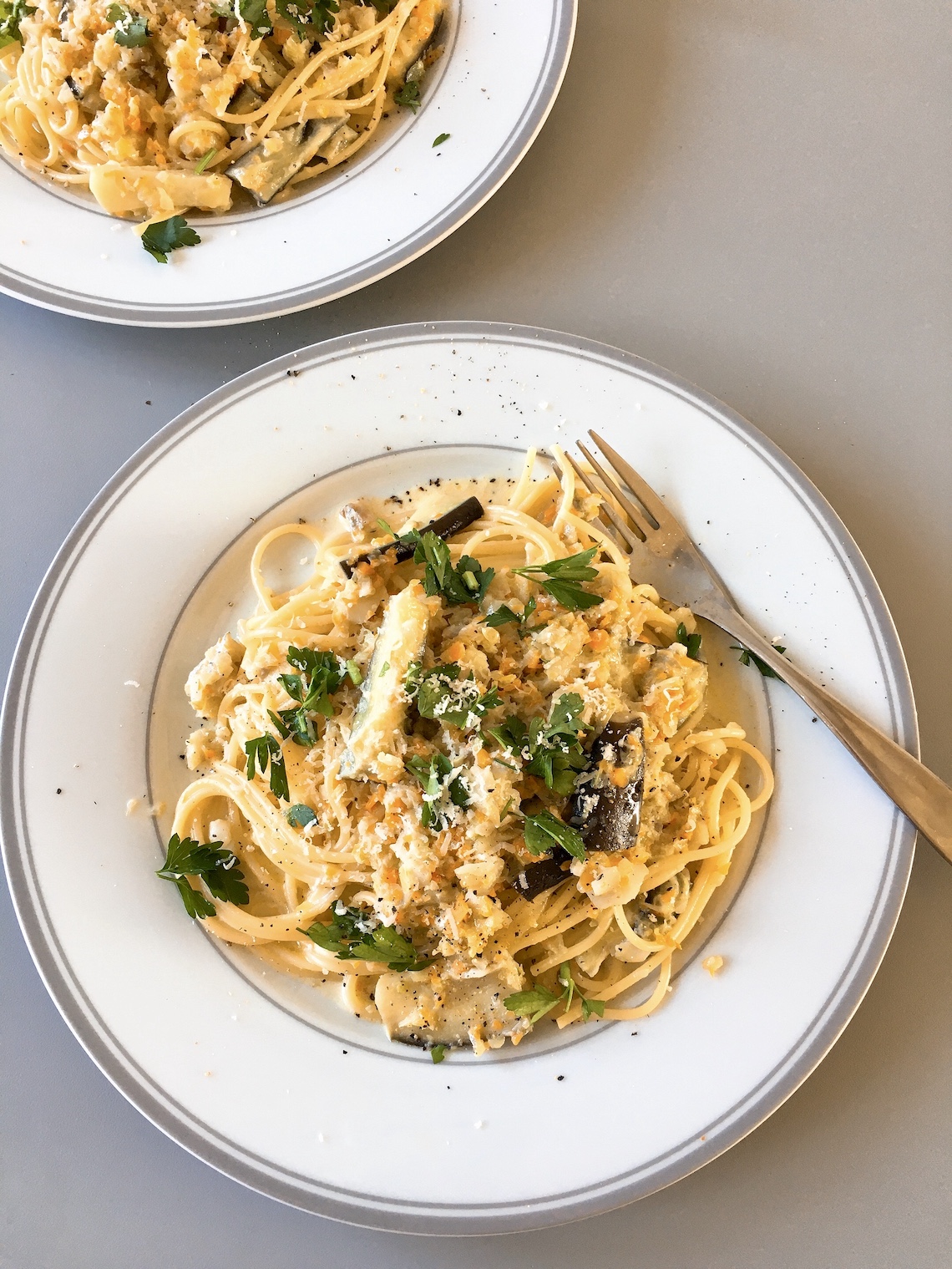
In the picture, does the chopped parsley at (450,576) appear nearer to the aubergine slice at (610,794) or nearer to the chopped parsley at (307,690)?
the chopped parsley at (307,690)

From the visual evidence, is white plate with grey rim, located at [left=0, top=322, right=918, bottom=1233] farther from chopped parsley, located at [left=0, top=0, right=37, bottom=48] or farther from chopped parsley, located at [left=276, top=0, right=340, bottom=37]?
chopped parsley, located at [left=0, top=0, right=37, bottom=48]

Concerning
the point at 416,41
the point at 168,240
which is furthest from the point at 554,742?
the point at 416,41

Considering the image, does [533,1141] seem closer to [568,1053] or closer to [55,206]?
[568,1053]

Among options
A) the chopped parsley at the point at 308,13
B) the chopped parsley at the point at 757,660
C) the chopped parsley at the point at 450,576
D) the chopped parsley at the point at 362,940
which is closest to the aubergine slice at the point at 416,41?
the chopped parsley at the point at 308,13

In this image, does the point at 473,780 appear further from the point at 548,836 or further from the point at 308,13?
the point at 308,13

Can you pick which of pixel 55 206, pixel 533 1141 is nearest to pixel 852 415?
pixel 533 1141

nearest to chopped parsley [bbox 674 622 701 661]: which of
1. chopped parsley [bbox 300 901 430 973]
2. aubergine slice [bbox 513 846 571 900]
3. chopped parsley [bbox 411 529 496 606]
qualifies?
chopped parsley [bbox 411 529 496 606]
